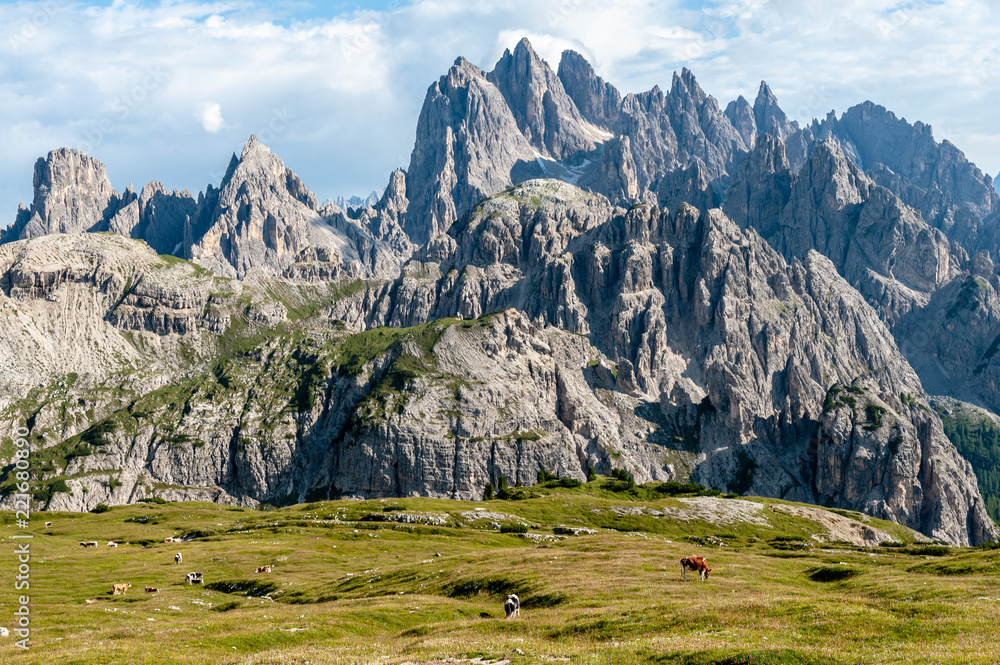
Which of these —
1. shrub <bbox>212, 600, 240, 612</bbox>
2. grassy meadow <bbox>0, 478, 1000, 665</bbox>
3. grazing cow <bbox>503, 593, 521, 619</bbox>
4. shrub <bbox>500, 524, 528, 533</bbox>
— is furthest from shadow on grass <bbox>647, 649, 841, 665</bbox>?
shrub <bbox>500, 524, 528, 533</bbox>

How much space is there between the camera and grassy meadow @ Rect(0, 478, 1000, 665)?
40.2 m

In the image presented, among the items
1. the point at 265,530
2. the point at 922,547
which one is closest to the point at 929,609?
the point at 922,547

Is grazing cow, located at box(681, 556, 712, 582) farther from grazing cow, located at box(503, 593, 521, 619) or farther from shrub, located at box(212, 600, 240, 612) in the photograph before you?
shrub, located at box(212, 600, 240, 612)

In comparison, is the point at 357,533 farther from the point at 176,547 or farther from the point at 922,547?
the point at 922,547

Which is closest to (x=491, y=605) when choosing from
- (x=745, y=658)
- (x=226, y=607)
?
(x=226, y=607)

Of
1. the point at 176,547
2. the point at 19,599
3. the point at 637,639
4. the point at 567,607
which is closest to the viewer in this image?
the point at 637,639

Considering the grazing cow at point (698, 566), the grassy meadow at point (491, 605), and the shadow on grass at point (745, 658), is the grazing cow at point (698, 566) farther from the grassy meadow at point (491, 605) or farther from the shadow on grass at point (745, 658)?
the shadow on grass at point (745, 658)

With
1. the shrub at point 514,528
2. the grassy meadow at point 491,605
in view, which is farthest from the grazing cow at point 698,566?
the shrub at point 514,528

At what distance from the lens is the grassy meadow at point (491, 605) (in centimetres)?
4016

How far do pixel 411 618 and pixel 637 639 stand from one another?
2554 centimetres

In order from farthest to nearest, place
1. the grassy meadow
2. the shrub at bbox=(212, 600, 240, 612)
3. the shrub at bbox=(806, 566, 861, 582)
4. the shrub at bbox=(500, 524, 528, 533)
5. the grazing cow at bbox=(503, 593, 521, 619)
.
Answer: the shrub at bbox=(500, 524, 528, 533) → the shrub at bbox=(212, 600, 240, 612) → the shrub at bbox=(806, 566, 861, 582) → the grazing cow at bbox=(503, 593, 521, 619) → the grassy meadow

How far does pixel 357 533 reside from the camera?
504ft

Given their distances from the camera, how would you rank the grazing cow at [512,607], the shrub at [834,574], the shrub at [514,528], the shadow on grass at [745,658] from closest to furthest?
the shadow on grass at [745,658] → the grazing cow at [512,607] → the shrub at [834,574] → the shrub at [514,528]

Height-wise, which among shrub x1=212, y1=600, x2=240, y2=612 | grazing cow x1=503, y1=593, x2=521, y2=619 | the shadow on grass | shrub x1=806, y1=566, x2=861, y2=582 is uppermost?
A: the shadow on grass
